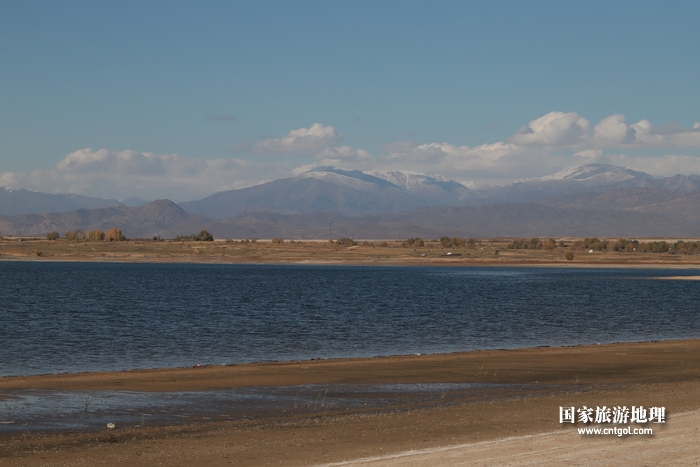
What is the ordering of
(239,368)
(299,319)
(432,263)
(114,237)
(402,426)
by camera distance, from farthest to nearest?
→ (114,237) < (432,263) < (299,319) < (239,368) < (402,426)

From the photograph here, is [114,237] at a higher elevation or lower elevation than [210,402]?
higher

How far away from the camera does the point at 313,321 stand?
1826 inches

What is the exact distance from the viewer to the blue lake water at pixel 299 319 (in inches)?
1300

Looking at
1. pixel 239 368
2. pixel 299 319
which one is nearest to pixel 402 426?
pixel 239 368

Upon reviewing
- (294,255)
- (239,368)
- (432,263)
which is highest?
(294,255)

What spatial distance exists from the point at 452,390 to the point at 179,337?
60.6 feet

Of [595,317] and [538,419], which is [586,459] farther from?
[595,317]

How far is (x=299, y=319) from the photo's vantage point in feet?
155

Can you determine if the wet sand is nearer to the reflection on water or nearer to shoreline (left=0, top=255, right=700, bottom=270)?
the reflection on water

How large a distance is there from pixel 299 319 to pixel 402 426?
30.2 meters

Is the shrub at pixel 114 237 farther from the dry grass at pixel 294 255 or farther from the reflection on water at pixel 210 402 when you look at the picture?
the reflection on water at pixel 210 402

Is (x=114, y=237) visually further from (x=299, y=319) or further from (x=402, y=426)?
(x=402, y=426)

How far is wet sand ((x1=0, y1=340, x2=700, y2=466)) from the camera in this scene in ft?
48.3

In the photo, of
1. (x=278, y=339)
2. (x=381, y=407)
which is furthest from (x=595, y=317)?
(x=381, y=407)
